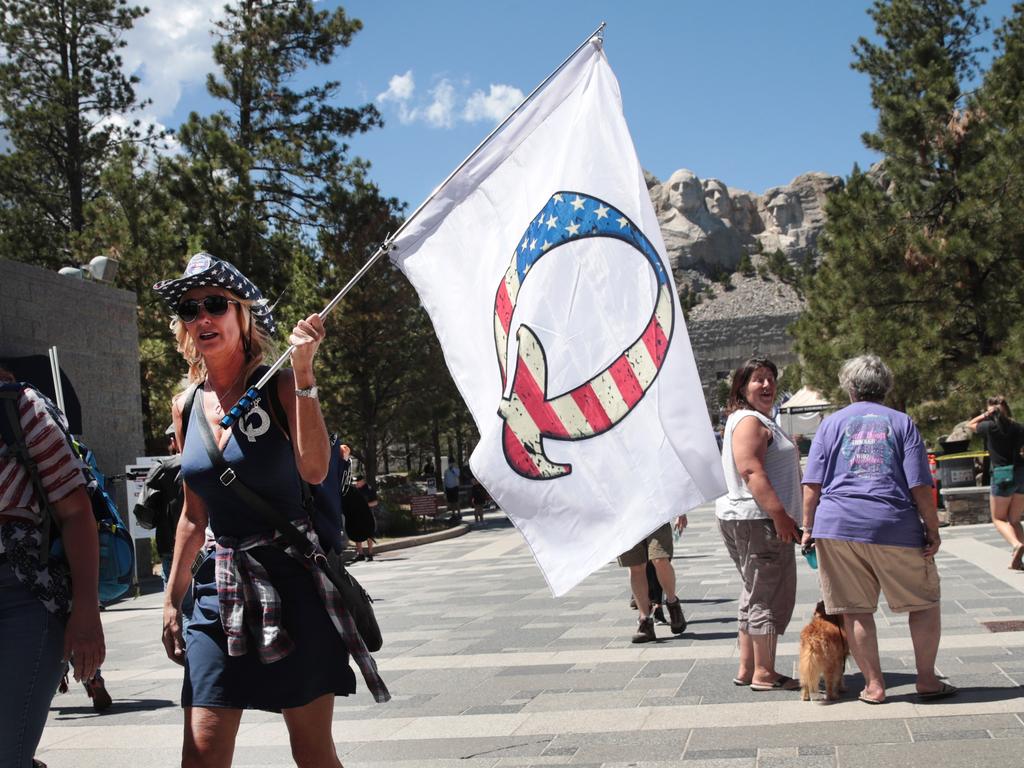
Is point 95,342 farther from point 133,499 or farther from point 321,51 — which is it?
point 321,51

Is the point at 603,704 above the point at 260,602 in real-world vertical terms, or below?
below

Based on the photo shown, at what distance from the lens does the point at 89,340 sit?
1647 cm

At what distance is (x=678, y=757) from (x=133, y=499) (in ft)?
35.0

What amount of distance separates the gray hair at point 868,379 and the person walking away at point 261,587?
332 cm

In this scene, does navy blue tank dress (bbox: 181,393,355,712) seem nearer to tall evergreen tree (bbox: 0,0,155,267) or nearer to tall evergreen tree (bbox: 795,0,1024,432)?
tall evergreen tree (bbox: 795,0,1024,432)

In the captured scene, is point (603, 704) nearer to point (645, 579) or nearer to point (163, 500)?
point (645, 579)

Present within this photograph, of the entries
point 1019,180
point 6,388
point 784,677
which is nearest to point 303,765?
point 6,388

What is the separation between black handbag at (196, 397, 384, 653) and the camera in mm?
3062

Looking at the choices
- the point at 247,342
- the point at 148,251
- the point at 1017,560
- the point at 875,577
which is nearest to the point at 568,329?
the point at 247,342

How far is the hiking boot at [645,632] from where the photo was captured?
785cm

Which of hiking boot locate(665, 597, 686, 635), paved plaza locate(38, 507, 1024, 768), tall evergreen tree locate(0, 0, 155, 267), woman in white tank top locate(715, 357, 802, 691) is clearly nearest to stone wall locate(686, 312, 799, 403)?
tall evergreen tree locate(0, 0, 155, 267)

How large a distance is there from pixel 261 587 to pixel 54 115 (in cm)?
3458

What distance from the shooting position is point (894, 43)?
24.9 meters

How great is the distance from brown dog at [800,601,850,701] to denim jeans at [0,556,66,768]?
142 inches
